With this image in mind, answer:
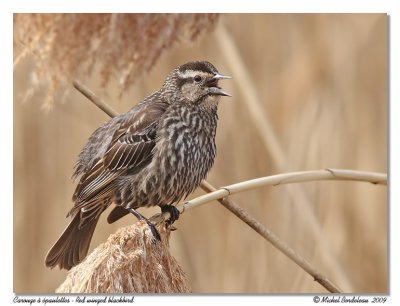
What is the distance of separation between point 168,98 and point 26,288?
1.16m

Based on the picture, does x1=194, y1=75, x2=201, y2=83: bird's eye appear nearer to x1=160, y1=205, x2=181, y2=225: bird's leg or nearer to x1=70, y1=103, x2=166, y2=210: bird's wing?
x1=70, y1=103, x2=166, y2=210: bird's wing

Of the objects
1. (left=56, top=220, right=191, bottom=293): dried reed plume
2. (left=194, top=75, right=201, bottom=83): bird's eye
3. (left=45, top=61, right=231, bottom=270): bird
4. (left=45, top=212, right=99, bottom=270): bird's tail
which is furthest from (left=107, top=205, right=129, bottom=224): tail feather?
(left=56, top=220, right=191, bottom=293): dried reed plume

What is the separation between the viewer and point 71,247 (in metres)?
3.15

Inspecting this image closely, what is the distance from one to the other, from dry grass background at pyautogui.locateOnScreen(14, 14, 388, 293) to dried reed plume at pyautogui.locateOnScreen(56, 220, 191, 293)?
956mm

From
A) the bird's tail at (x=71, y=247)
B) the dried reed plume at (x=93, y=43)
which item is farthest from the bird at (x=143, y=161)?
the dried reed plume at (x=93, y=43)

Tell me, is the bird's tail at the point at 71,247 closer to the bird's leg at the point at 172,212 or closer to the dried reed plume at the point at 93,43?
the bird's leg at the point at 172,212

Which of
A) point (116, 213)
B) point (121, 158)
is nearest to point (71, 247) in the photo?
point (116, 213)

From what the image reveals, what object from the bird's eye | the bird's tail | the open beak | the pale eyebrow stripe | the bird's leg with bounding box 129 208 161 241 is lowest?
the bird's tail

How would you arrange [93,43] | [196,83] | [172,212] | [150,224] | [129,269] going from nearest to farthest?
[129,269] → [93,43] → [150,224] → [172,212] → [196,83]

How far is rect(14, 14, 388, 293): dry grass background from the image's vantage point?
3242mm

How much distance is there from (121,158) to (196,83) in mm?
515

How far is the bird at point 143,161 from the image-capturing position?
122 inches

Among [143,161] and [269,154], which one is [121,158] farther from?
[269,154]

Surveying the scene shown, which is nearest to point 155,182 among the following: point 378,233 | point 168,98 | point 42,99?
point 168,98
